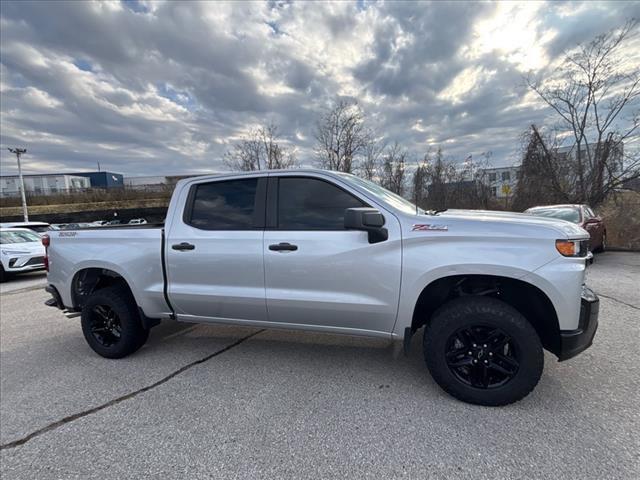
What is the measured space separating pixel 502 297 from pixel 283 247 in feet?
6.32

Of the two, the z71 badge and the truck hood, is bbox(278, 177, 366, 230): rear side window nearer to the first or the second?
the z71 badge

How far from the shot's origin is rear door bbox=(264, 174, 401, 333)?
9.10 feet

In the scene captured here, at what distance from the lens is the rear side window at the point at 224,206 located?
3.25 meters

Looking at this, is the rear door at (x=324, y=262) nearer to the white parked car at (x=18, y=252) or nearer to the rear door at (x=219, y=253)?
the rear door at (x=219, y=253)

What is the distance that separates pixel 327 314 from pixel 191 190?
6.30 ft

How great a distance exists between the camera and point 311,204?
3.07 metres

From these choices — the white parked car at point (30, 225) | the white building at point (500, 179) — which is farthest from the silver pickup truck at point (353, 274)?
the white building at point (500, 179)

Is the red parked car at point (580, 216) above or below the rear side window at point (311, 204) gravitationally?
below

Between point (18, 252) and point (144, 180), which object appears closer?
point (18, 252)

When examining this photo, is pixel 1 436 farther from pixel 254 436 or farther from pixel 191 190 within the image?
pixel 191 190

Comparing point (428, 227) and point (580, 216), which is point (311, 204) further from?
point (580, 216)

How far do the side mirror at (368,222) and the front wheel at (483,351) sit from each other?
778mm

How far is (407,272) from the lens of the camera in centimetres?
270

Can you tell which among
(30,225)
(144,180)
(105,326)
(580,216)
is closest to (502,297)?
(105,326)
